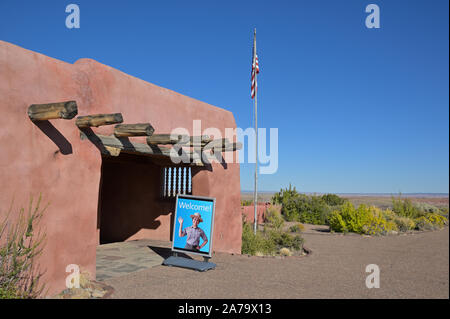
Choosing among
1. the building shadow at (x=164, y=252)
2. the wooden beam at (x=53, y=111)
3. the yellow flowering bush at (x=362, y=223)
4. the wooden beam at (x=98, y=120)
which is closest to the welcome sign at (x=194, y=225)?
the building shadow at (x=164, y=252)

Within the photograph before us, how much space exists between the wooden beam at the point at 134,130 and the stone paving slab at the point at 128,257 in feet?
8.92

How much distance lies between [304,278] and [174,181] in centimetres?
559

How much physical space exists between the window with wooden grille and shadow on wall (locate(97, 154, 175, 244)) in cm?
20

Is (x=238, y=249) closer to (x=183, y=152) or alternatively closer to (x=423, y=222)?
(x=183, y=152)

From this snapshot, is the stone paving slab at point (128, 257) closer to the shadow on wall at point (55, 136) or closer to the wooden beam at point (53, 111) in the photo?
the shadow on wall at point (55, 136)

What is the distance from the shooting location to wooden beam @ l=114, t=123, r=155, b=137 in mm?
6217

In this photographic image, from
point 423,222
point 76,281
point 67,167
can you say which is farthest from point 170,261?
point 423,222

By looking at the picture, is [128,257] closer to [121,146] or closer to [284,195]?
[121,146]

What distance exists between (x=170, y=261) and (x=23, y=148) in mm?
3912

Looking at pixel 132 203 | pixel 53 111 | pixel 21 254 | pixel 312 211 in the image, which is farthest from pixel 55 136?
pixel 312 211

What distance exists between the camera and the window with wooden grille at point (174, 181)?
11570 millimetres

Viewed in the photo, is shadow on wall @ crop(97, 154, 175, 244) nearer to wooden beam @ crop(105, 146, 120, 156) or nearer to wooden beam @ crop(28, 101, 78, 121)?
wooden beam @ crop(105, 146, 120, 156)

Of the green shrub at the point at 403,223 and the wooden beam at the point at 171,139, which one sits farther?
the green shrub at the point at 403,223

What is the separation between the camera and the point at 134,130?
645cm
